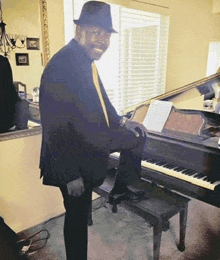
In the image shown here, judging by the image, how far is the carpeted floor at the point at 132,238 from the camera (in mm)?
2230

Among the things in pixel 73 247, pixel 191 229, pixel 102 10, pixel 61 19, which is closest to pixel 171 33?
pixel 61 19

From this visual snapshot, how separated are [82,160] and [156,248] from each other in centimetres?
92

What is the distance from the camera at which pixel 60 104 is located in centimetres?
151

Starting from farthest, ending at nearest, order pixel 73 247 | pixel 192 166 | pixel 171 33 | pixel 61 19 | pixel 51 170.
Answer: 1. pixel 171 33
2. pixel 61 19
3. pixel 192 166
4. pixel 73 247
5. pixel 51 170

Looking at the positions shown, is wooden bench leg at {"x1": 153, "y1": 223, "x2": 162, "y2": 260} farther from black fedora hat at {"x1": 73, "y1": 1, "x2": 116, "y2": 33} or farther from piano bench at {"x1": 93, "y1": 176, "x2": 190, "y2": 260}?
black fedora hat at {"x1": 73, "y1": 1, "x2": 116, "y2": 33}

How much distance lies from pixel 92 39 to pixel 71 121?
0.59 meters

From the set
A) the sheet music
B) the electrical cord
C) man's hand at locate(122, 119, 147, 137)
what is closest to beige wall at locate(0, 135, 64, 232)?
the electrical cord

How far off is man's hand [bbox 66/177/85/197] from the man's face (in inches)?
32.9

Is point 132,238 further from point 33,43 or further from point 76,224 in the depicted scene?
point 33,43

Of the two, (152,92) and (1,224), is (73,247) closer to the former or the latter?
(1,224)

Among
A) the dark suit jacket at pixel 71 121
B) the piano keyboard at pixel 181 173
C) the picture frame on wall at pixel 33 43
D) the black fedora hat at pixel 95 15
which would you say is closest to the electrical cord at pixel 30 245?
the dark suit jacket at pixel 71 121

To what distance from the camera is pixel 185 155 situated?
2008 mm

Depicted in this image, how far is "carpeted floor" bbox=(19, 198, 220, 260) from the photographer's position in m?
2.23

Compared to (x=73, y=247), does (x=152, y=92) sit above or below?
above
